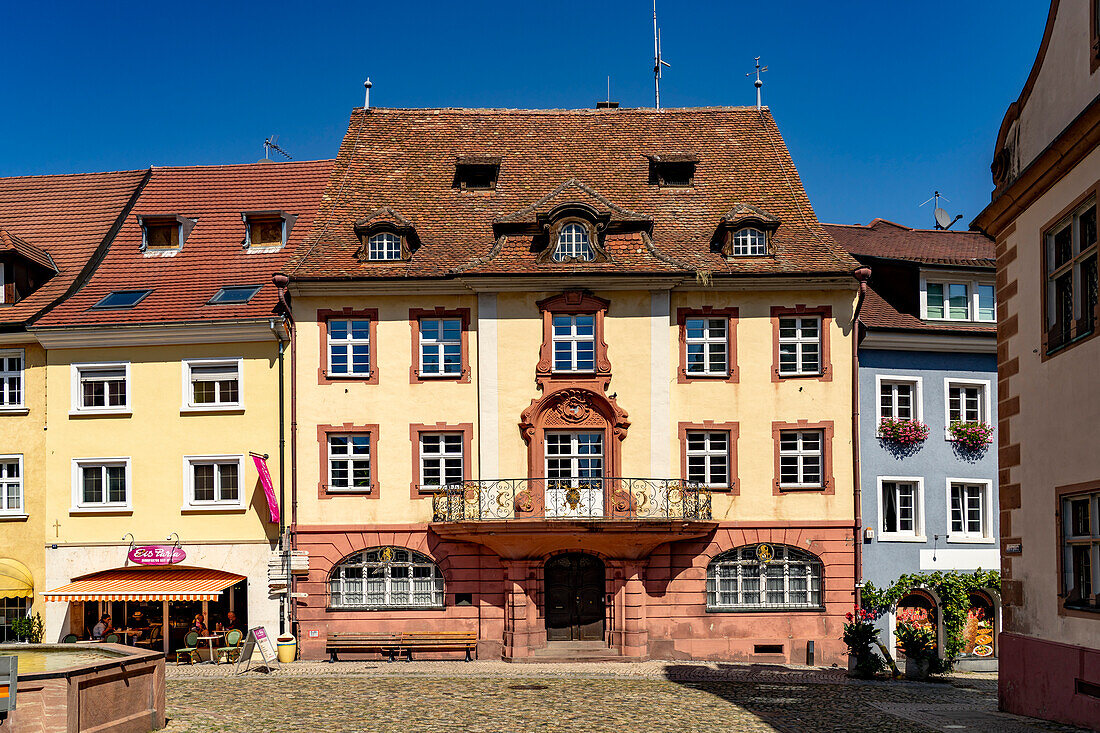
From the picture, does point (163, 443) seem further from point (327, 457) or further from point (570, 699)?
point (570, 699)

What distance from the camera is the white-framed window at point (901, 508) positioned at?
30.6 meters

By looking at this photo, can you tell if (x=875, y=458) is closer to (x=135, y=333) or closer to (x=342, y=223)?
(x=342, y=223)

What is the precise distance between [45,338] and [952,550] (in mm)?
Answer: 23628

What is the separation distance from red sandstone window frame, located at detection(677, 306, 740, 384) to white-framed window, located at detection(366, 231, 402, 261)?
734 cm

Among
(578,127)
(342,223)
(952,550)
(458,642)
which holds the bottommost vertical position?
(458,642)

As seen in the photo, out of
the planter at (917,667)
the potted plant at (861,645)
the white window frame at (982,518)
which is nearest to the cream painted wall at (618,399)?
the potted plant at (861,645)

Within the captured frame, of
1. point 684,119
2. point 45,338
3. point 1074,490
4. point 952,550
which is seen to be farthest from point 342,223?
point 1074,490

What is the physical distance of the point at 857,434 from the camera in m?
30.1

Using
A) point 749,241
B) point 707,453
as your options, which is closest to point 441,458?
point 707,453

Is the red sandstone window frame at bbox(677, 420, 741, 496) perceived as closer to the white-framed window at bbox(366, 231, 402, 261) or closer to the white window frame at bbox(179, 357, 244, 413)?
the white-framed window at bbox(366, 231, 402, 261)

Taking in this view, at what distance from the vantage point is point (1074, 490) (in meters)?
17.0

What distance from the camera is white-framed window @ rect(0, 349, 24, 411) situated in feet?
103

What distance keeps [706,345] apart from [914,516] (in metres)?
6.90

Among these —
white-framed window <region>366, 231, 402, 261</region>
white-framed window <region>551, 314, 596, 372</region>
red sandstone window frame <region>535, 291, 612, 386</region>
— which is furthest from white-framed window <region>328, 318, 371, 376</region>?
white-framed window <region>551, 314, 596, 372</region>
